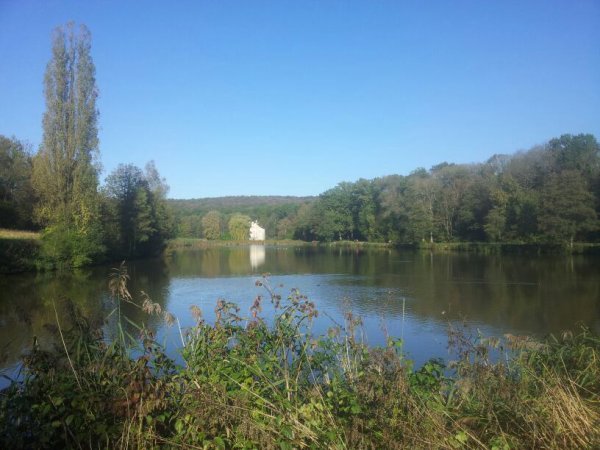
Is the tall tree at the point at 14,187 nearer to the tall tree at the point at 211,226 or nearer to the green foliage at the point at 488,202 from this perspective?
the green foliage at the point at 488,202

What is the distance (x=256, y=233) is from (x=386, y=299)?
93.8 metres

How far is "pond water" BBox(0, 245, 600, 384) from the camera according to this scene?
394 inches

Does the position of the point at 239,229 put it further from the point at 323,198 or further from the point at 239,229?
the point at 323,198

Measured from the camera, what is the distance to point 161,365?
3568 millimetres

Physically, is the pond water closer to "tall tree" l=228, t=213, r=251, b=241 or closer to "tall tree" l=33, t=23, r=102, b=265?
"tall tree" l=33, t=23, r=102, b=265

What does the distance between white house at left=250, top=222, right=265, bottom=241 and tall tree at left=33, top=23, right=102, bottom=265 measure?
69412mm

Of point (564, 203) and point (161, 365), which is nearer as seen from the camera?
point (161, 365)

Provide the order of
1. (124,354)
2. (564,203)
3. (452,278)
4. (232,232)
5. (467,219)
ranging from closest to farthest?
1. (124,354)
2. (452,278)
3. (564,203)
4. (467,219)
5. (232,232)

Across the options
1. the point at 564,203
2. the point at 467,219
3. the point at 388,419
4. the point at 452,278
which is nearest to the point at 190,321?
the point at 388,419

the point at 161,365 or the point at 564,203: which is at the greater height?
the point at 564,203

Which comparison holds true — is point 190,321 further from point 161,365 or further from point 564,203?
point 564,203

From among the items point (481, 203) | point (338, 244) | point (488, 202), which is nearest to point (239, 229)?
Answer: point (338, 244)

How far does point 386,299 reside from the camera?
18.6ft

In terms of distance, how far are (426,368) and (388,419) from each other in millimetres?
1144
